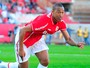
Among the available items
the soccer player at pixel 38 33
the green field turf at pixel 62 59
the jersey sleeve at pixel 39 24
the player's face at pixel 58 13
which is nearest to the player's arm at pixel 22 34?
the soccer player at pixel 38 33

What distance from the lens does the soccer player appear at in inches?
381

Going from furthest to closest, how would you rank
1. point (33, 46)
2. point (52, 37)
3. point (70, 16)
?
point (70, 16) → point (52, 37) → point (33, 46)

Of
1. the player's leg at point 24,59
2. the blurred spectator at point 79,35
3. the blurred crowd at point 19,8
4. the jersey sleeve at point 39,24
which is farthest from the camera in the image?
the blurred spectator at point 79,35

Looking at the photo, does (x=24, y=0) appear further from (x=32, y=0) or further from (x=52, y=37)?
(x=52, y=37)

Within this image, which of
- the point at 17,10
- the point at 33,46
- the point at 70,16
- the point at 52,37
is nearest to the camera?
the point at 33,46

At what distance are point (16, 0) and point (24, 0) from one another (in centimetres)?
114

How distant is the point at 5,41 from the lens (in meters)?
33.1

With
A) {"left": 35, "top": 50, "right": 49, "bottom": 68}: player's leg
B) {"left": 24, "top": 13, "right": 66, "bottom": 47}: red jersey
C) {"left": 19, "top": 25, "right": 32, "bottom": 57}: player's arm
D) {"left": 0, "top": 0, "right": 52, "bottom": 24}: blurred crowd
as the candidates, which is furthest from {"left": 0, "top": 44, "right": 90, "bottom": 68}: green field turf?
{"left": 0, "top": 0, "right": 52, "bottom": 24}: blurred crowd

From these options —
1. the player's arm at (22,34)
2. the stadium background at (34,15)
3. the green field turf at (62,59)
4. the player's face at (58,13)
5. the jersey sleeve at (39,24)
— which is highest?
the stadium background at (34,15)

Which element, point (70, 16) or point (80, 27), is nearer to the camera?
point (80, 27)

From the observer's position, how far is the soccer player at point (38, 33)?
9.69m

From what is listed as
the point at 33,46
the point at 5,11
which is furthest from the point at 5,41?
the point at 33,46

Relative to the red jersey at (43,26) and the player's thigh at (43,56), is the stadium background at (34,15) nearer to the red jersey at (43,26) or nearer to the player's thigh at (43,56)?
the player's thigh at (43,56)

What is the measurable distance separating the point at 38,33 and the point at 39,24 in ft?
1.53
